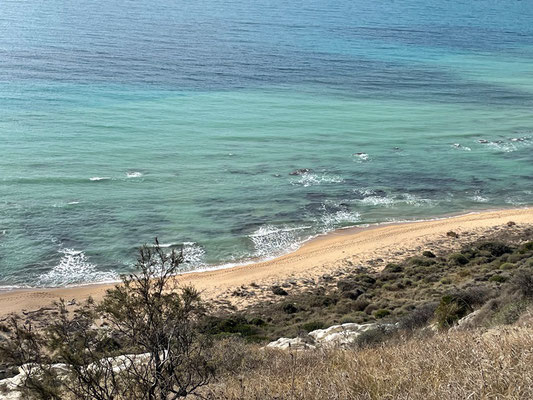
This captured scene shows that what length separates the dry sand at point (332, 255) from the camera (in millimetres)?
23375

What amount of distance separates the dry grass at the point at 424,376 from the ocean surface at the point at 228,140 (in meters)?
18.9

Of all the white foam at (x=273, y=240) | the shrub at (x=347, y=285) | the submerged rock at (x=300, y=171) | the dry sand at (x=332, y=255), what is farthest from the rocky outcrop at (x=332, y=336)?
the submerged rock at (x=300, y=171)

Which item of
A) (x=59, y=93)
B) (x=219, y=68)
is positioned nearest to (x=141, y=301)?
→ (x=59, y=93)

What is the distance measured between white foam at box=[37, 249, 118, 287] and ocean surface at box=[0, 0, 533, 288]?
9 centimetres

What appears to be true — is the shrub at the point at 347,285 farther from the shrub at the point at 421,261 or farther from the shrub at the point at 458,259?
the shrub at the point at 458,259

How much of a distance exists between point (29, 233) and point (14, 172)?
29.2 ft

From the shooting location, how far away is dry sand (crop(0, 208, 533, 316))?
23.4m

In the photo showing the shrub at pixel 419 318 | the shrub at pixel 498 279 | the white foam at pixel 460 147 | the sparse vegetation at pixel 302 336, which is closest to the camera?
the sparse vegetation at pixel 302 336

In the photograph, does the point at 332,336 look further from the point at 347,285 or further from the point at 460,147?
the point at 460,147

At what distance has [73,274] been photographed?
2516 cm

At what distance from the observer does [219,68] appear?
217 ft

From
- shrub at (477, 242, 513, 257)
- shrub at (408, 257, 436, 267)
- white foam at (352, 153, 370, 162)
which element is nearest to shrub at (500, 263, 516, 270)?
shrub at (477, 242, 513, 257)

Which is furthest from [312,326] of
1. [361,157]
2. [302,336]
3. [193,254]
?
[361,157]

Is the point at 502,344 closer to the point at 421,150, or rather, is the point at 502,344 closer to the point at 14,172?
the point at 14,172
